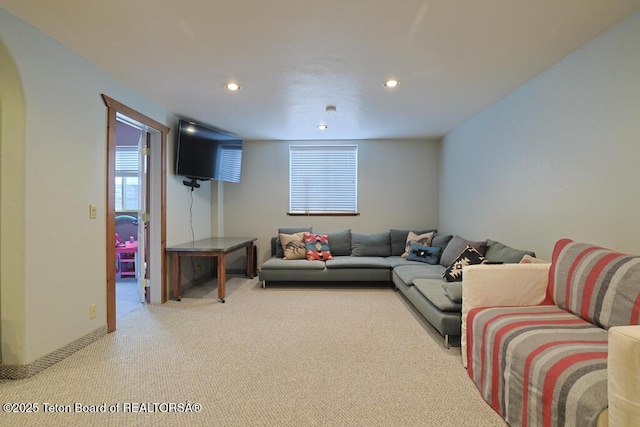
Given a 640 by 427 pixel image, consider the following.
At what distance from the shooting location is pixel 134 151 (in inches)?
224

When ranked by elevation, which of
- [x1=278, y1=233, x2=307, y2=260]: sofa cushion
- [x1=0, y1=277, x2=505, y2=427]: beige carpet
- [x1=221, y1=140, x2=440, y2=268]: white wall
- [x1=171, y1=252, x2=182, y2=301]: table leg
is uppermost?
[x1=221, y1=140, x2=440, y2=268]: white wall

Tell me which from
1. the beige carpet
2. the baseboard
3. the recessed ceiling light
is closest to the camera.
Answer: the beige carpet

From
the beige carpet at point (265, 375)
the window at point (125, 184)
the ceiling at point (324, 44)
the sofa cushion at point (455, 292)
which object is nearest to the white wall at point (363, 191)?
the window at point (125, 184)

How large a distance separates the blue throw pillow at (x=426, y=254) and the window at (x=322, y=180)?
1.36 m

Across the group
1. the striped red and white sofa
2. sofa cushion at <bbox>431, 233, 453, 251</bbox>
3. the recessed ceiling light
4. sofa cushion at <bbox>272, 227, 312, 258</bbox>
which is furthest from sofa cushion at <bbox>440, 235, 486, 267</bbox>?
sofa cushion at <bbox>272, 227, 312, 258</bbox>

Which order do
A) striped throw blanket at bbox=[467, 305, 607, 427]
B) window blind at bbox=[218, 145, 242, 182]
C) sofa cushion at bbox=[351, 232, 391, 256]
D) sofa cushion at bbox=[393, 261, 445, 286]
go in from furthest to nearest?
sofa cushion at bbox=[351, 232, 391, 256]
window blind at bbox=[218, 145, 242, 182]
sofa cushion at bbox=[393, 261, 445, 286]
striped throw blanket at bbox=[467, 305, 607, 427]

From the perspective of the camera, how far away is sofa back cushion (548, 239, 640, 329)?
1595 mm

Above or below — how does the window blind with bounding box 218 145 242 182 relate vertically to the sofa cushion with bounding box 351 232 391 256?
above

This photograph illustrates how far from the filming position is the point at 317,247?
15.7 feet

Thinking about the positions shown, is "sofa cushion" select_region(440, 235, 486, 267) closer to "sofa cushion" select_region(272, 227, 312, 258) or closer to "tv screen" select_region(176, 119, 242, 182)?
"sofa cushion" select_region(272, 227, 312, 258)

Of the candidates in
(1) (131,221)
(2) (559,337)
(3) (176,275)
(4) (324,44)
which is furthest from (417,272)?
(1) (131,221)

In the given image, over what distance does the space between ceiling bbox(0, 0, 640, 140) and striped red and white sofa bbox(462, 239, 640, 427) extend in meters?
1.52

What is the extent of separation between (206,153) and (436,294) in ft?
11.6

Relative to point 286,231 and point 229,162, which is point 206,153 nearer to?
point 229,162
